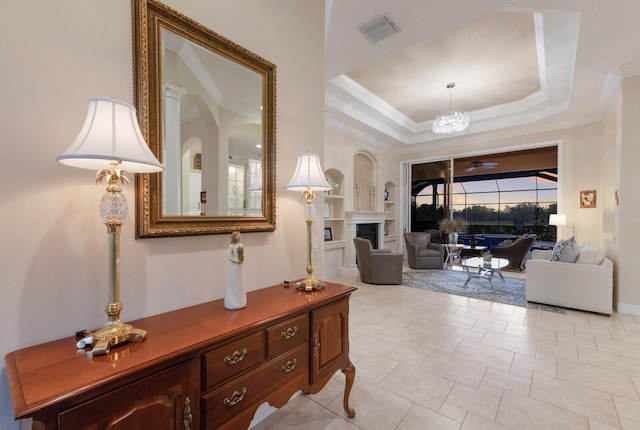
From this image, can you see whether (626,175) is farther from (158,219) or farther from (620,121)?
(158,219)

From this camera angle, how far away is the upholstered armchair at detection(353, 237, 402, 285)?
532 centimetres

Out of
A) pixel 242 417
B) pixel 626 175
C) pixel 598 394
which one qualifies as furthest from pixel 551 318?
pixel 242 417

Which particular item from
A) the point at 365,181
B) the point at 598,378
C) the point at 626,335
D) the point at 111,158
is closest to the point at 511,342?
the point at 598,378

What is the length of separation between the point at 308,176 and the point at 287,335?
38.2 inches

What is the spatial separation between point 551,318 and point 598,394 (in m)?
1.74

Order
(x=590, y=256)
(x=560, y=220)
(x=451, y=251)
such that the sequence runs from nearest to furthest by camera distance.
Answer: (x=590, y=256)
(x=560, y=220)
(x=451, y=251)

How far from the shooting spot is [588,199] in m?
5.55

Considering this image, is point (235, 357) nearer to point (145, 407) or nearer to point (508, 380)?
point (145, 407)

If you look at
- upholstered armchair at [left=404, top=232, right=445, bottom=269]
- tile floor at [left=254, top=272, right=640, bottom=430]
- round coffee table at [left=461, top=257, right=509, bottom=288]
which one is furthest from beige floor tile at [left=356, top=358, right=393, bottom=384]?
upholstered armchair at [left=404, top=232, right=445, bottom=269]

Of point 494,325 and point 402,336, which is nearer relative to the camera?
point 402,336

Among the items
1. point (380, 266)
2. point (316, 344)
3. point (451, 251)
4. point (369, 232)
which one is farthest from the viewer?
point (369, 232)

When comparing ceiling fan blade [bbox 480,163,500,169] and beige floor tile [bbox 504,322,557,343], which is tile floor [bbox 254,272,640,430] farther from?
ceiling fan blade [bbox 480,163,500,169]

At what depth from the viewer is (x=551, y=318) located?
A: 11.8 feet

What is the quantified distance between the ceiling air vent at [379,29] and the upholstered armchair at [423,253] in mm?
4826
